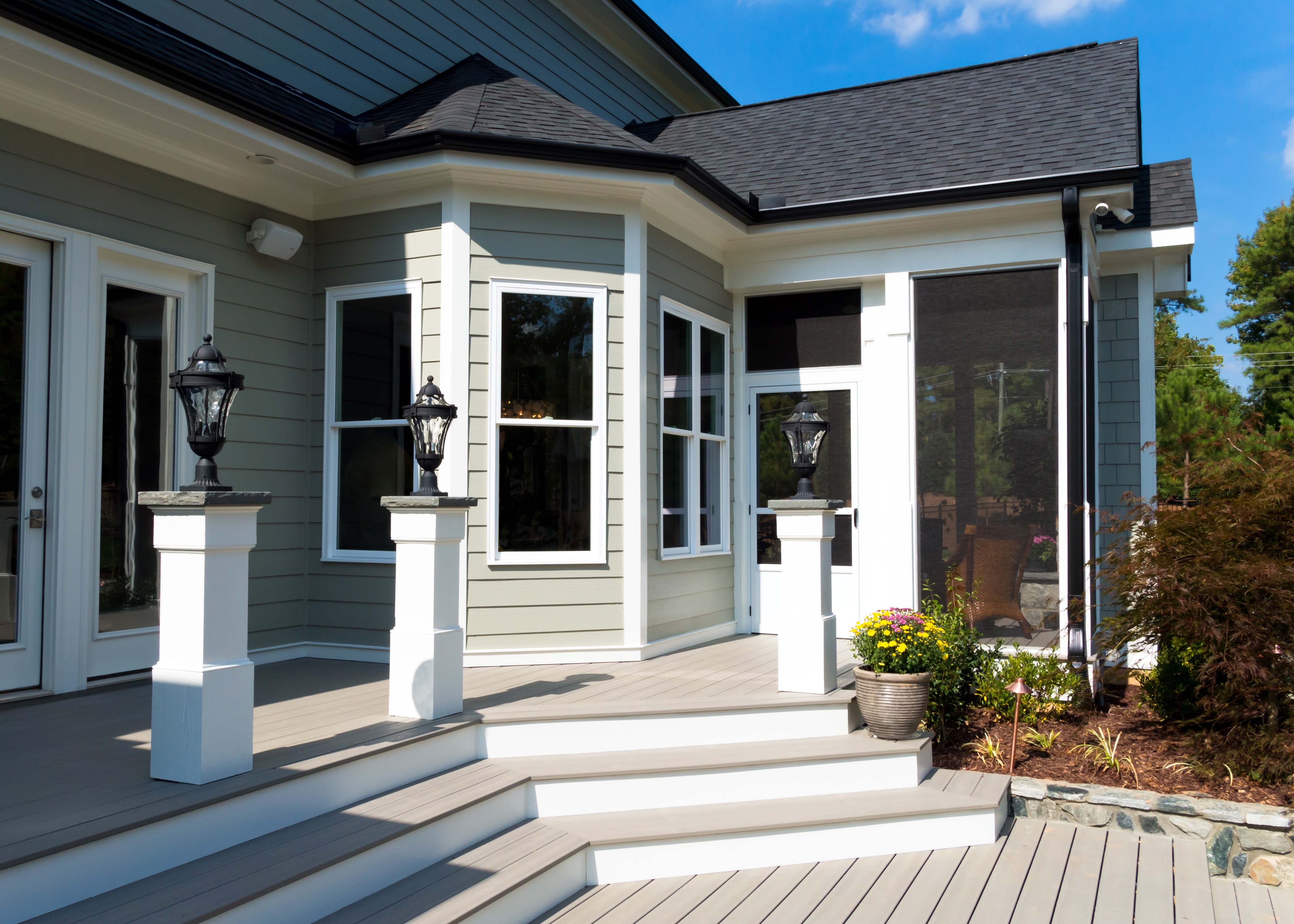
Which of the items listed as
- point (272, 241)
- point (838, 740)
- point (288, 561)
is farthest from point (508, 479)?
point (838, 740)

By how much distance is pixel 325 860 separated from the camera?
2783mm

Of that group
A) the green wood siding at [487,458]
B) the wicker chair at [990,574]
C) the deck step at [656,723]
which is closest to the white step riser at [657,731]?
the deck step at [656,723]

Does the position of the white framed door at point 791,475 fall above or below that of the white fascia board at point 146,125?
below

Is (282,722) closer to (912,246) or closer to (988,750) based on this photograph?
(988,750)

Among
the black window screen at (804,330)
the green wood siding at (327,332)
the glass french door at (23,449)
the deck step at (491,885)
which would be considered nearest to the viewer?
the deck step at (491,885)

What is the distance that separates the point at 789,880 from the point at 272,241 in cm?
429

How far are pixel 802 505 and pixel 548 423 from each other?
5.22ft

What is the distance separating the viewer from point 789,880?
3.69 m

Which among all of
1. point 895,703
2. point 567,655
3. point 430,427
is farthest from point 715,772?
point 430,427

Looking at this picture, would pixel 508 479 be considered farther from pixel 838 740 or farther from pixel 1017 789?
pixel 1017 789

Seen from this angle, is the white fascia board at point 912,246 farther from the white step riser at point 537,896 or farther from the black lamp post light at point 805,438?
the white step riser at point 537,896

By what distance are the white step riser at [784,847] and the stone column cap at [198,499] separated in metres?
1.82

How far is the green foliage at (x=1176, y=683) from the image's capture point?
16.0 ft

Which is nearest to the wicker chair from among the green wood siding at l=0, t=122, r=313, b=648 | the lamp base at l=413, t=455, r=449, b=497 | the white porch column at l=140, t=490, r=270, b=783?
the lamp base at l=413, t=455, r=449, b=497
